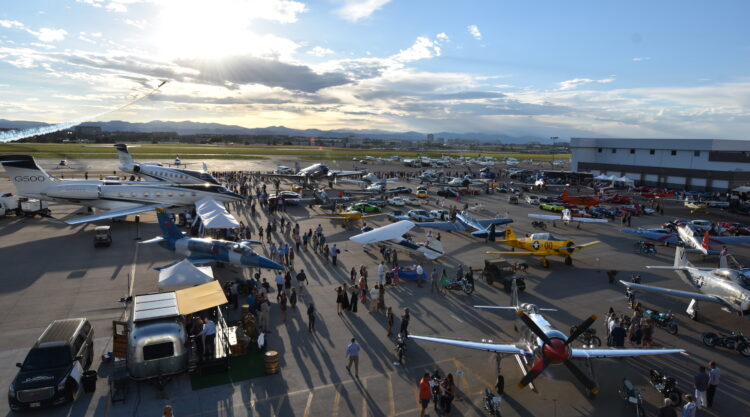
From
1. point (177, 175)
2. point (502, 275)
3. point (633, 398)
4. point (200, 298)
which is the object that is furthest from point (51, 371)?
point (177, 175)

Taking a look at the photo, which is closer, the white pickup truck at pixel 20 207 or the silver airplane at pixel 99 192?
the silver airplane at pixel 99 192

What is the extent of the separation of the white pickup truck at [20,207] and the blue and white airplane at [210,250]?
2067 cm

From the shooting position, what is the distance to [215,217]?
2466 cm

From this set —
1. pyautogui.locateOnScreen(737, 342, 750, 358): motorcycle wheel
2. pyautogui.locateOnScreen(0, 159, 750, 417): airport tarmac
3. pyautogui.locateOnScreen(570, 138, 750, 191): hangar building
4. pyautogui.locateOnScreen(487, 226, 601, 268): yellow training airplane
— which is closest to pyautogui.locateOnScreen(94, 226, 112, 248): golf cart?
pyautogui.locateOnScreen(0, 159, 750, 417): airport tarmac

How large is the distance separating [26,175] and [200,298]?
26.5m

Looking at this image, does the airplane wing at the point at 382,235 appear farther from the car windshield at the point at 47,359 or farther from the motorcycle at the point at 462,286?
the car windshield at the point at 47,359

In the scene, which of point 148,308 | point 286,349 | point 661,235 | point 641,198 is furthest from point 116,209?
point 641,198

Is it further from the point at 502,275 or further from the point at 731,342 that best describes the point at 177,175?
the point at 731,342

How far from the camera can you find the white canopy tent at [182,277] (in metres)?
15.8

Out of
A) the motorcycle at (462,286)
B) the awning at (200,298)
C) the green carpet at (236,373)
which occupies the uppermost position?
the awning at (200,298)

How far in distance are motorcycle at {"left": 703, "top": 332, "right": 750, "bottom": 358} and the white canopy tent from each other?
762 inches

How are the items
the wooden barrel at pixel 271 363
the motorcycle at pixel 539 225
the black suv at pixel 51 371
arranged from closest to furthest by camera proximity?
the black suv at pixel 51 371 → the wooden barrel at pixel 271 363 → the motorcycle at pixel 539 225

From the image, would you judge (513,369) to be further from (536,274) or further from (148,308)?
(148,308)

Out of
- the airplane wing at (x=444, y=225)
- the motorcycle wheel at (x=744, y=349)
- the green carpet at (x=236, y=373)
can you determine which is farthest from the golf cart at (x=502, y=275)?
the green carpet at (x=236, y=373)
